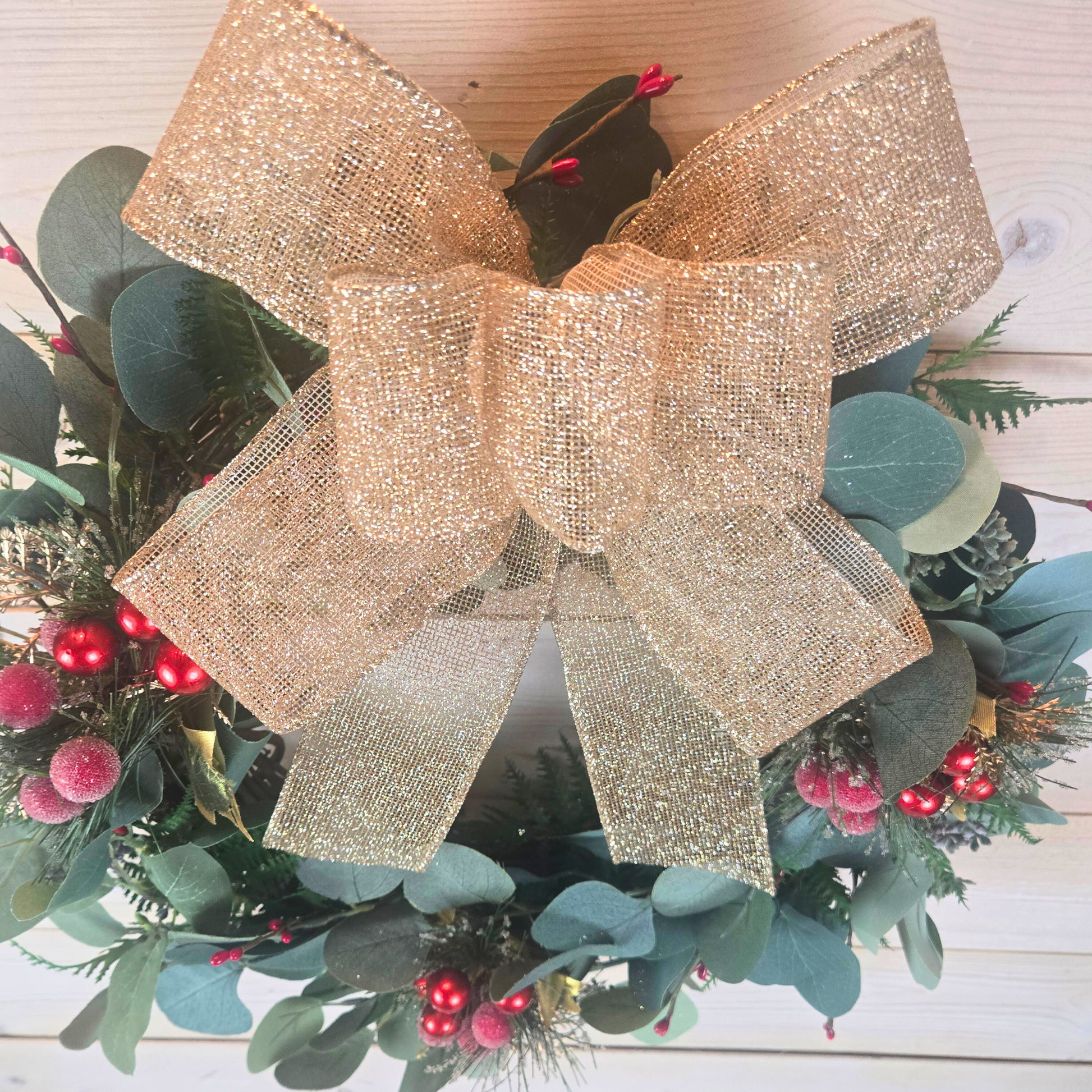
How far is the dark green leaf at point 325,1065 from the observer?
776 millimetres

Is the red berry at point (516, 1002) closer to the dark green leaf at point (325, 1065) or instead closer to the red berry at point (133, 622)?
the dark green leaf at point (325, 1065)

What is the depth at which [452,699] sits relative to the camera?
0.63 meters

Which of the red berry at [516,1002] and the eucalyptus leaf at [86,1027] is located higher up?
the eucalyptus leaf at [86,1027]

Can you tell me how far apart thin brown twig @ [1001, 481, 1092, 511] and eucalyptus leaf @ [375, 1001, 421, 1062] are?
28.1 inches

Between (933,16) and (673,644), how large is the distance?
19.7 inches

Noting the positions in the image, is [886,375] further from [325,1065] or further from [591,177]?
[325,1065]

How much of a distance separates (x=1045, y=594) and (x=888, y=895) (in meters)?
0.29

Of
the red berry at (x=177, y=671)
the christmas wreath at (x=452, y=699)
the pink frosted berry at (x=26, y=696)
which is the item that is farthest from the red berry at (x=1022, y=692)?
the pink frosted berry at (x=26, y=696)

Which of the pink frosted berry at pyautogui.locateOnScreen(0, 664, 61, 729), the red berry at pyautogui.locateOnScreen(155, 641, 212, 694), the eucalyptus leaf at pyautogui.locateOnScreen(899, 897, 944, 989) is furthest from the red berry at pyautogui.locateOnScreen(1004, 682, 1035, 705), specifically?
the pink frosted berry at pyautogui.locateOnScreen(0, 664, 61, 729)

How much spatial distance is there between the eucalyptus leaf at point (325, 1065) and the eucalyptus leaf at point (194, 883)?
199mm

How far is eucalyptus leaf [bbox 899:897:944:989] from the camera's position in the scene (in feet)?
2.36

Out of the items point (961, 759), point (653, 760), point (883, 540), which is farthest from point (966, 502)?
point (653, 760)

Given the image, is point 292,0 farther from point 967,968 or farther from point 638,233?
point 967,968

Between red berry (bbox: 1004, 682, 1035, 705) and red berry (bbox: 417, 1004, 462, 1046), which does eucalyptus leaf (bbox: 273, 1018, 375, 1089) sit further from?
red berry (bbox: 1004, 682, 1035, 705)
